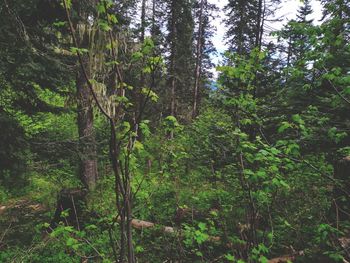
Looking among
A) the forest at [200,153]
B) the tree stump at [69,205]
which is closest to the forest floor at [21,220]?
the forest at [200,153]

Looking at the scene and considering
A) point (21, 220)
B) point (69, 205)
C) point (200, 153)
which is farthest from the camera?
point (200, 153)

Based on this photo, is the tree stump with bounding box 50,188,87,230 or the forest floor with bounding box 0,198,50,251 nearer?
the forest floor with bounding box 0,198,50,251

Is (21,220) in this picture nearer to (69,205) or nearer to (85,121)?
(69,205)

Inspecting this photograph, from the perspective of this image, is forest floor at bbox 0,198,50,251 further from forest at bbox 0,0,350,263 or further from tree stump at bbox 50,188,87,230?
tree stump at bbox 50,188,87,230

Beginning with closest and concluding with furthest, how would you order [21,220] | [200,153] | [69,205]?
1. [69,205]
2. [21,220]
3. [200,153]

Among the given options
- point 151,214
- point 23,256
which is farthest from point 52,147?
point 151,214

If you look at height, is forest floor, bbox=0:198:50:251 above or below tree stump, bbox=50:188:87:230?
below

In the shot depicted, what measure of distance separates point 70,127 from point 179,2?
34.5 feet

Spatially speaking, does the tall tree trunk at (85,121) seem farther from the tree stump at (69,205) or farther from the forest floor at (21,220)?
the forest floor at (21,220)

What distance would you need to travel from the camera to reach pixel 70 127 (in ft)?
60.0

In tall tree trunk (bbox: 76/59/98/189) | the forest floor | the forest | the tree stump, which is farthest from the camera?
tall tree trunk (bbox: 76/59/98/189)

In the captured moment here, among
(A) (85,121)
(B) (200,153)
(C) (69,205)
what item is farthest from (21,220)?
(B) (200,153)

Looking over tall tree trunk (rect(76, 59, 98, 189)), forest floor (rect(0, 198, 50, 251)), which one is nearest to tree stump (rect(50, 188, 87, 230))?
forest floor (rect(0, 198, 50, 251))

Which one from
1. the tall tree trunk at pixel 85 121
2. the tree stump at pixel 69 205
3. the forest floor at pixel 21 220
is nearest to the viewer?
the forest floor at pixel 21 220
